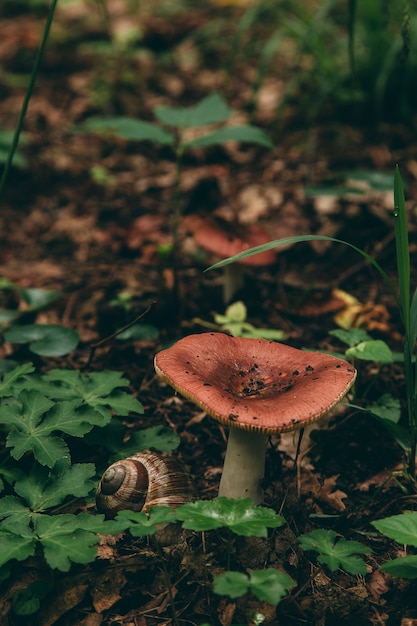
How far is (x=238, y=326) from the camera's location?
9.36 feet

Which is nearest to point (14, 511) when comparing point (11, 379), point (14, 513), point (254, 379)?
point (14, 513)

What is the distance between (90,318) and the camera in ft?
10.8

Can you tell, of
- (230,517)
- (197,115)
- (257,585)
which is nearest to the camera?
(257,585)

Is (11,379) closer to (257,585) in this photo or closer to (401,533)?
(257,585)

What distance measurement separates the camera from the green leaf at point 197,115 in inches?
131

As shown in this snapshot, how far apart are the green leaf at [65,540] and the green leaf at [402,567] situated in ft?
2.92

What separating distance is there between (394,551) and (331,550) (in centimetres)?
36

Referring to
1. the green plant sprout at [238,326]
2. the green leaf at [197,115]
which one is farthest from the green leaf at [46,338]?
the green leaf at [197,115]

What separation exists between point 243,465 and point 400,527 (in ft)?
1.81

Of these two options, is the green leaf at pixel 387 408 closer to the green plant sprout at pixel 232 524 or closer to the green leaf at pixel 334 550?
the green leaf at pixel 334 550

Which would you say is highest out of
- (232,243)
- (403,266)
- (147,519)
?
(403,266)

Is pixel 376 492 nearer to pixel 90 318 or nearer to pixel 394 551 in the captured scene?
pixel 394 551

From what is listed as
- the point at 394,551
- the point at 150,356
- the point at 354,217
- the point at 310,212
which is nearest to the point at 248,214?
the point at 310,212

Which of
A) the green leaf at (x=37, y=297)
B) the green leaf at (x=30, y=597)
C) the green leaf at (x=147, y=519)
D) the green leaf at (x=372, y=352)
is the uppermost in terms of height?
the green leaf at (x=372, y=352)
